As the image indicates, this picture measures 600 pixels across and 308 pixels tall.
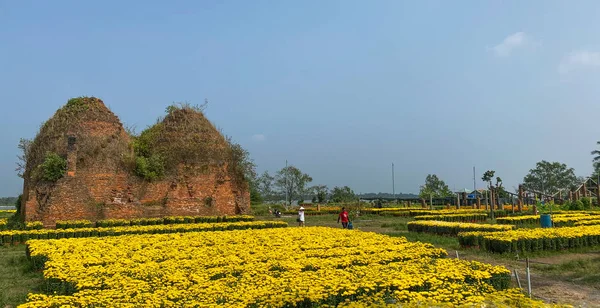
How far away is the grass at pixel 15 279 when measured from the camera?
7.46 meters

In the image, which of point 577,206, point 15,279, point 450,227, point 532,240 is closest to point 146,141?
point 15,279

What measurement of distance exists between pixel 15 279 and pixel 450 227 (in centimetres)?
1390

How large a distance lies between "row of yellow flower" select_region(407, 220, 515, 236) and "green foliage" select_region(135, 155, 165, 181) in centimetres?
1288

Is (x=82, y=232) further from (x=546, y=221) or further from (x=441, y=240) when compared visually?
(x=546, y=221)

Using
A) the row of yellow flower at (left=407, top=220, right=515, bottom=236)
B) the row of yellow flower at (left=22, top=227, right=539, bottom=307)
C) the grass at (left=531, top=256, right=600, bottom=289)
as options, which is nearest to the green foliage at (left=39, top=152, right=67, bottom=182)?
the row of yellow flower at (left=22, top=227, right=539, bottom=307)

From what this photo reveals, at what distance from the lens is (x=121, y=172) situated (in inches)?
835

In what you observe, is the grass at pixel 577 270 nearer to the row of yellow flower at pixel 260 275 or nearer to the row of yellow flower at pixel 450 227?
the row of yellow flower at pixel 260 275

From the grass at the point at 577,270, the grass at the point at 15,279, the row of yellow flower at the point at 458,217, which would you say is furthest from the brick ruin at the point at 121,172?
the grass at the point at 577,270

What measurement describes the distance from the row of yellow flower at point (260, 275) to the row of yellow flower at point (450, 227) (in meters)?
5.34

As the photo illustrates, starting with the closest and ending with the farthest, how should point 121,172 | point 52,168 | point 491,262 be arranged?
point 491,262 < point 52,168 < point 121,172

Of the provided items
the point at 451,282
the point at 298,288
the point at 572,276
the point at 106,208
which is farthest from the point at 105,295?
the point at 106,208

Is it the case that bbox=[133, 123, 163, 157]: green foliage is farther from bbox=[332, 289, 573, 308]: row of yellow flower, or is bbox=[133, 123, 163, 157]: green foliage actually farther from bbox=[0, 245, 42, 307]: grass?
bbox=[332, 289, 573, 308]: row of yellow flower

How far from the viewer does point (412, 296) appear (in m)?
5.44

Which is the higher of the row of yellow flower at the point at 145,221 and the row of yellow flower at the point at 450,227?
the row of yellow flower at the point at 145,221
